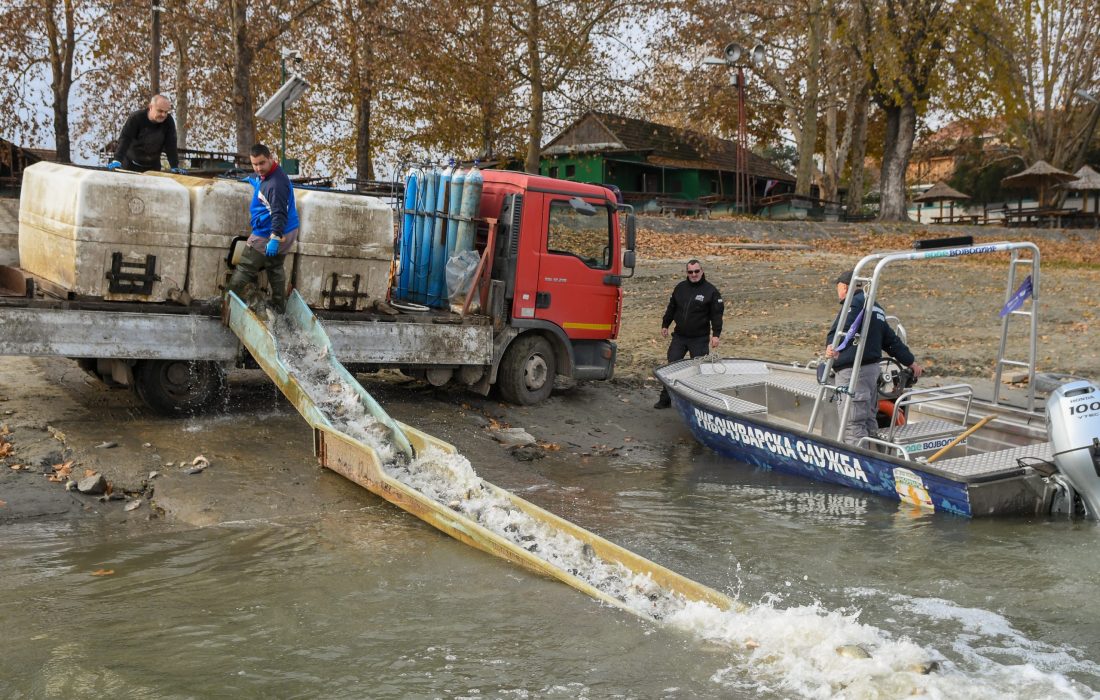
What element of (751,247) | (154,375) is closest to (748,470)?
(154,375)

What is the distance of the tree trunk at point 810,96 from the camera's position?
115 feet

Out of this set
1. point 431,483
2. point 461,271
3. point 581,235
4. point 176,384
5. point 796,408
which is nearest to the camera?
point 431,483

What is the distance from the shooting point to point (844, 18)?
34938 millimetres

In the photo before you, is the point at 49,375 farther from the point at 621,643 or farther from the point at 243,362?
the point at 621,643

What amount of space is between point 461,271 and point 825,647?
6624mm

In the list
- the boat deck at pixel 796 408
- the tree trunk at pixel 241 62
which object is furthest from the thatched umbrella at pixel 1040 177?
the boat deck at pixel 796 408

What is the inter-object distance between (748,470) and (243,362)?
502 centimetres

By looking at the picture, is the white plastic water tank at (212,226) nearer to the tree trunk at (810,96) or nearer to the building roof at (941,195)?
the tree trunk at (810,96)

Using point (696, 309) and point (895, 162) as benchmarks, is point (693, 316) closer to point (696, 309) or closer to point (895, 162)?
point (696, 309)

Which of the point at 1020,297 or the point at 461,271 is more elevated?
the point at 1020,297

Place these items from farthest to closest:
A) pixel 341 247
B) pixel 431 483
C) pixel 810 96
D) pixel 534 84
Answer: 1. pixel 810 96
2. pixel 534 84
3. pixel 341 247
4. pixel 431 483

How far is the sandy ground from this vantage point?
7.90 meters

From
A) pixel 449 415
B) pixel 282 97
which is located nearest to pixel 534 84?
pixel 282 97

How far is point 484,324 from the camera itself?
1115cm
